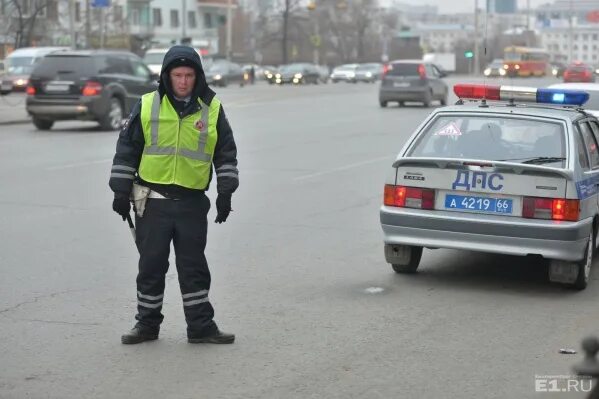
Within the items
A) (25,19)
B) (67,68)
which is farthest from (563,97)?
(25,19)

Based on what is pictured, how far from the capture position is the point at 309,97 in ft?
150

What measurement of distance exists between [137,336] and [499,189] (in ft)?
10.2

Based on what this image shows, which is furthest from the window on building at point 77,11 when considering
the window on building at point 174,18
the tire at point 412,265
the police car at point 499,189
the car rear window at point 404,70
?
the tire at point 412,265

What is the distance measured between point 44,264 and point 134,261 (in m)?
0.74

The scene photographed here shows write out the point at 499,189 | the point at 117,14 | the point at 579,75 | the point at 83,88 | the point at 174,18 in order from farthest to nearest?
the point at 174,18, the point at 117,14, the point at 579,75, the point at 83,88, the point at 499,189

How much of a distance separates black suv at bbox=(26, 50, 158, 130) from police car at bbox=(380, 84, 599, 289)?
687 inches

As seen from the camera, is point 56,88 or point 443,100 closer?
point 56,88

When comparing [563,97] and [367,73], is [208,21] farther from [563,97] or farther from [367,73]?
[563,97]

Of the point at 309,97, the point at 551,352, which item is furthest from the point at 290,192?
the point at 309,97

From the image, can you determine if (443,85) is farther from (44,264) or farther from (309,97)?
(44,264)

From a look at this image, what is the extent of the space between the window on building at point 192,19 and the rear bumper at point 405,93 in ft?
237

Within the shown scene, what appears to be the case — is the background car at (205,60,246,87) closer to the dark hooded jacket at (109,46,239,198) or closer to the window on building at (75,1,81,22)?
the window on building at (75,1,81,22)

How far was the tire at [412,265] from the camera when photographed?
31.3 feet

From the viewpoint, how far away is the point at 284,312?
8.19 metres
